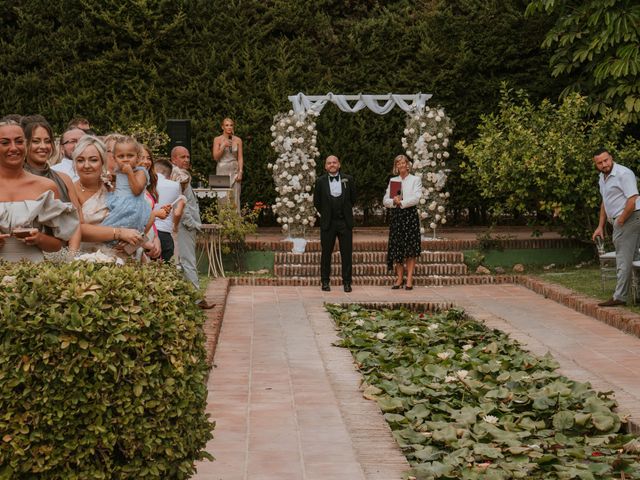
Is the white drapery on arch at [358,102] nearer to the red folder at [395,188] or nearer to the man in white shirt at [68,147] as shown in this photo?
the red folder at [395,188]

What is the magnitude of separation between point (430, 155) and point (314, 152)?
68.5 inches

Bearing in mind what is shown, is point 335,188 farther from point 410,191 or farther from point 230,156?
point 230,156

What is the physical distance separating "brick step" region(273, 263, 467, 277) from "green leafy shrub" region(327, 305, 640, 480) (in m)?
5.43

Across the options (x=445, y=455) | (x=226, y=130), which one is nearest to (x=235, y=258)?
(x=226, y=130)

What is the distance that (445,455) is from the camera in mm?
5969

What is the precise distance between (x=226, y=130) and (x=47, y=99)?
12.0 ft

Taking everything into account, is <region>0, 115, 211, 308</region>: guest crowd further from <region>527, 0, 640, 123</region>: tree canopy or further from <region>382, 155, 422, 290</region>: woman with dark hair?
<region>527, 0, 640, 123</region>: tree canopy

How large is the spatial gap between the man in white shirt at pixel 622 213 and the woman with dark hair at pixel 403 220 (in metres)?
3.34

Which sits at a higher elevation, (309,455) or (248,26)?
(248,26)

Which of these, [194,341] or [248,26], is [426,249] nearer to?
[248,26]

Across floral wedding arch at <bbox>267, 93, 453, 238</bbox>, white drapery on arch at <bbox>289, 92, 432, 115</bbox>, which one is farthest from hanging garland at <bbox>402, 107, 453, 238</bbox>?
white drapery on arch at <bbox>289, 92, 432, 115</bbox>

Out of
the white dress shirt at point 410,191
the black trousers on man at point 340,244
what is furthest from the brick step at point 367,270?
the white dress shirt at point 410,191

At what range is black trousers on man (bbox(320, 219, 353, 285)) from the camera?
14258mm

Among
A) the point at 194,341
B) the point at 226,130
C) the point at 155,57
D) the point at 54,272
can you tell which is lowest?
the point at 194,341
